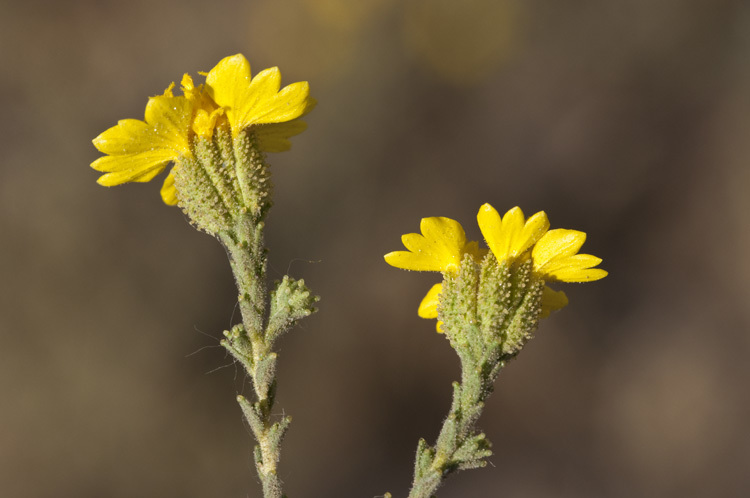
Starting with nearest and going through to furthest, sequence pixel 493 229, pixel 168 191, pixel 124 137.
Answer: pixel 124 137
pixel 493 229
pixel 168 191

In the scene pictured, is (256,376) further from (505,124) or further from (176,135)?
(505,124)

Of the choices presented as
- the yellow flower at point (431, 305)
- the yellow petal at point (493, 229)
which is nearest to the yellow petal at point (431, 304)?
the yellow flower at point (431, 305)

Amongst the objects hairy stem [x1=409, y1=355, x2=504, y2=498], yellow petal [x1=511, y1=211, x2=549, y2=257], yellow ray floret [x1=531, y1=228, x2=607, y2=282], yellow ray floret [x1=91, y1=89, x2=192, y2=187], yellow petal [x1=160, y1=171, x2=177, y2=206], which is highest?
yellow ray floret [x1=91, y1=89, x2=192, y2=187]

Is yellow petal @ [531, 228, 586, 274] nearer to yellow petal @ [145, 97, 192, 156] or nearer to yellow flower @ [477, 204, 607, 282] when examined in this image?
yellow flower @ [477, 204, 607, 282]

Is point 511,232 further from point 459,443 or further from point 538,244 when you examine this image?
point 459,443

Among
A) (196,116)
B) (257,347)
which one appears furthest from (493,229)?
(196,116)

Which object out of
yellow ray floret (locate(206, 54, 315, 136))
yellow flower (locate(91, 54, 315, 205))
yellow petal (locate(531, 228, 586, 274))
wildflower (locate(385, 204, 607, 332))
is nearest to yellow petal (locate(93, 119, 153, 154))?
yellow flower (locate(91, 54, 315, 205))
